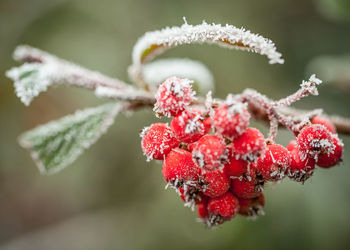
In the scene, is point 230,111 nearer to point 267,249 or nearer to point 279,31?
point 267,249

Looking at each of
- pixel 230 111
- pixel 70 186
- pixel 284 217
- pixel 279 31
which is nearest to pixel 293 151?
pixel 230 111

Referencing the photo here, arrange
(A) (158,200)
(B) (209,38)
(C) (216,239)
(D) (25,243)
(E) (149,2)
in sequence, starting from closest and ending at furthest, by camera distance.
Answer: (B) (209,38) → (C) (216,239) → (A) (158,200) → (D) (25,243) → (E) (149,2)

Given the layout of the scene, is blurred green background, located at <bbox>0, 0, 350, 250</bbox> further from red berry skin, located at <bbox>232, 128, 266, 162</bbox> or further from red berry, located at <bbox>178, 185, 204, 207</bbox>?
red berry skin, located at <bbox>232, 128, 266, 162</bbox>

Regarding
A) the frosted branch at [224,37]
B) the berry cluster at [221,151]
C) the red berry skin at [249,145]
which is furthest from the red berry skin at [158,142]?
the frosted branch at [224,37]

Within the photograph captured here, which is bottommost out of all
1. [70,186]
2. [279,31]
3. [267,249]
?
[267,249]

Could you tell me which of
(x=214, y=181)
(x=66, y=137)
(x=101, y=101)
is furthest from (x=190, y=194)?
(x=101, y=101)

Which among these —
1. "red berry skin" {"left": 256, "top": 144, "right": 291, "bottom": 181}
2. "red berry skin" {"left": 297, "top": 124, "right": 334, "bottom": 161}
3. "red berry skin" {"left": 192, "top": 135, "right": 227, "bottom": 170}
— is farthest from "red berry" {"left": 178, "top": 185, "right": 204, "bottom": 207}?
"red berry skin" {"left": 297, "top": 124, "right": 334, "bottom": 161}

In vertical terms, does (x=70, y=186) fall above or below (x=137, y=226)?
above
